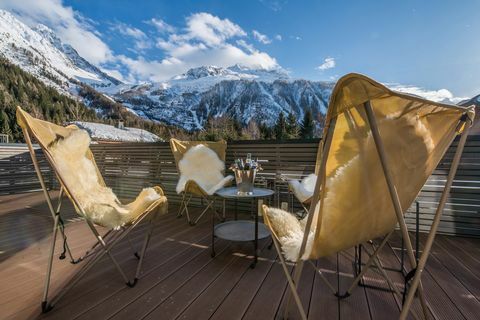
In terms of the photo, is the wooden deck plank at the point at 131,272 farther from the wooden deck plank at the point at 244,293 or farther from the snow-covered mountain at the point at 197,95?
the snow-covered mountain at the point at 197,95

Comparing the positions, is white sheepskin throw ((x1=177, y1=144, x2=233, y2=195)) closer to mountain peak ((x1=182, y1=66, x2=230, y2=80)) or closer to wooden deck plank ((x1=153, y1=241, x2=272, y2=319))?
wooden deck plank ((x1=153, y1=241, x2=272, y2=319))

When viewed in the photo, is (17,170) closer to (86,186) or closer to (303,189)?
(86,186)

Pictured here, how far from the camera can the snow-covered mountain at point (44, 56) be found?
5900 centimetres

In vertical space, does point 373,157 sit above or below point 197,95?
below

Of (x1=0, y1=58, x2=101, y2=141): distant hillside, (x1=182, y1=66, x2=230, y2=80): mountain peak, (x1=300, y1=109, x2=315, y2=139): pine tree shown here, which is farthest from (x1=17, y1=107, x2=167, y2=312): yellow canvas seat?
(x1=182, y1=66, x2=230, y2=80): mountain peak

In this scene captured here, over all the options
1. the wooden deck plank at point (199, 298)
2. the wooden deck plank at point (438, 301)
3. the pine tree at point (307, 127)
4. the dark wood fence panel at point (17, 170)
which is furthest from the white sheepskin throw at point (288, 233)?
the pine tree at point (307, 127)

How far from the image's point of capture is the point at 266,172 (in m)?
3.53

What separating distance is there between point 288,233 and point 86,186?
158 cm

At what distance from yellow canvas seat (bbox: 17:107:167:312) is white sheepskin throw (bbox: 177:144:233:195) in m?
1.32

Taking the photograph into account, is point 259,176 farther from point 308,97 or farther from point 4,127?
point 308,97

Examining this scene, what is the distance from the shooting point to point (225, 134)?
14.9 meters

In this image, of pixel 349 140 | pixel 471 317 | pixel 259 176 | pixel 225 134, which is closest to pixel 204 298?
pixel 349 140

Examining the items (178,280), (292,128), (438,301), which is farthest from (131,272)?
(292,128)

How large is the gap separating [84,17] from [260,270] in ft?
94.6
